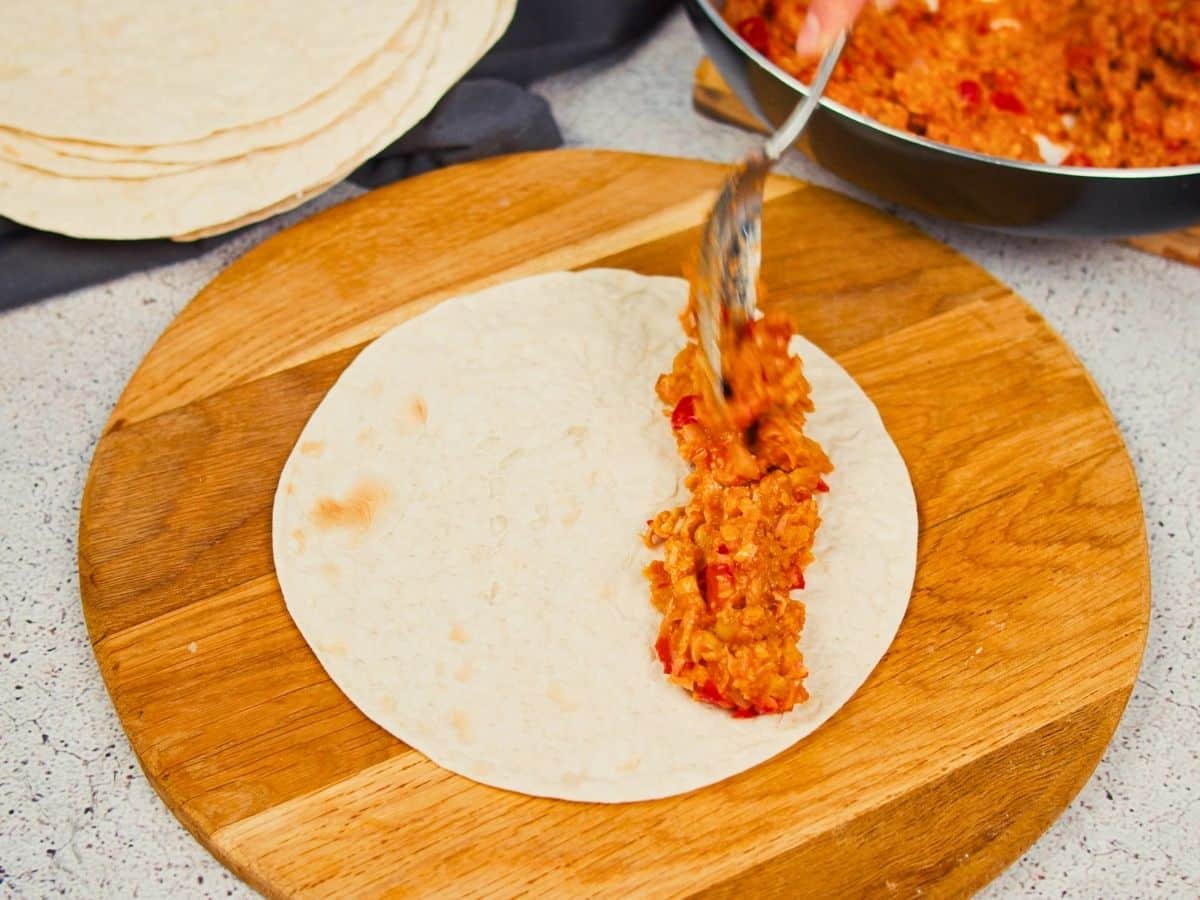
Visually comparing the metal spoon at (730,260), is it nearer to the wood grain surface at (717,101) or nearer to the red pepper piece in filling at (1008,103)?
the red pepper piece in filling at (1008,103)

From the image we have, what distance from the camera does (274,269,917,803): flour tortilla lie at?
195 cm

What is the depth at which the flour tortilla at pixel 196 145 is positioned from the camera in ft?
8.80

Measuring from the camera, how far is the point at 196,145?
2.73 metres

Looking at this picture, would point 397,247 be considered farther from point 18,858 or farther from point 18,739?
point 18,858

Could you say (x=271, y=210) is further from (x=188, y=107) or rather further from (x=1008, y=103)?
(x=1008, y=103)

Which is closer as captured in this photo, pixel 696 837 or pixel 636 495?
pixel 696 837

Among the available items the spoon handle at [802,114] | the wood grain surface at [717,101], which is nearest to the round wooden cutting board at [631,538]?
the wood grain surface at [717,101]

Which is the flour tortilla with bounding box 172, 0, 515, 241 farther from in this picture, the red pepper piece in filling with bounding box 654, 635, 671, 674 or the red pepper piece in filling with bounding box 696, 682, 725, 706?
the red pepper piece in filling with bounding box 696, 682, 725, 706

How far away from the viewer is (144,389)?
8.19ft

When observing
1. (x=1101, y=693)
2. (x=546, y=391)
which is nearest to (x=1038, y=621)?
(x=1101, y=693)

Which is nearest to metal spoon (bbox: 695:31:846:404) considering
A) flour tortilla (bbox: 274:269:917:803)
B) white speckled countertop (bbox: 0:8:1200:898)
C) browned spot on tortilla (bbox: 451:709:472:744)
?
flour tortilla (bbox: 274:269:917:803)

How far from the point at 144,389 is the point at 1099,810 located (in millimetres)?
2002

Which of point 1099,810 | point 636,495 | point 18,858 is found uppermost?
point 636,495

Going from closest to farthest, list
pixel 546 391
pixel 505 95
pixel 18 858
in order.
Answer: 1. pixel 18 858
2. pixel 546 391
3. pixel 505 95
